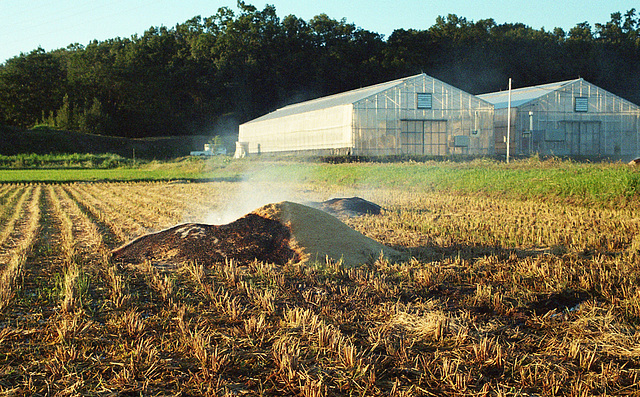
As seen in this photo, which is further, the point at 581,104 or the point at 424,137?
the point at 581,104

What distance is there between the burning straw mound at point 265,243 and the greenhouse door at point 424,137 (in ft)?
90.3

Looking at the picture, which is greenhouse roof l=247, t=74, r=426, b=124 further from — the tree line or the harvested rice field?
the harvested rice field

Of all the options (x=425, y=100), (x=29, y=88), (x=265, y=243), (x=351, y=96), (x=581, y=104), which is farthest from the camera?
(x=29, y=88)

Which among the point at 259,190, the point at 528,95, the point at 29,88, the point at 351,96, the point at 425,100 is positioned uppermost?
the point at 29,88

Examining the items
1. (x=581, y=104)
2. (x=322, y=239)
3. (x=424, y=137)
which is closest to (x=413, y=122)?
(x=424, y=137)

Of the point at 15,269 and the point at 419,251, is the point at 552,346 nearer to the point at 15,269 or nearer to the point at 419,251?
the point at 419,251

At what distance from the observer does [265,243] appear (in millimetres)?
8531

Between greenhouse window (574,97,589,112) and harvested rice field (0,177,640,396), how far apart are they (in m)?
31.1

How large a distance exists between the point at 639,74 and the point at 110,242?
273 ft

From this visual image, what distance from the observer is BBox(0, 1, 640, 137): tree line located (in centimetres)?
6950

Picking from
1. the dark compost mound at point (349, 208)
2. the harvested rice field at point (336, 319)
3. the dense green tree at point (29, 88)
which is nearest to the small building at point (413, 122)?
the dark compost mound at point (349, 208)

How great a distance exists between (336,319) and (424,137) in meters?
32.1

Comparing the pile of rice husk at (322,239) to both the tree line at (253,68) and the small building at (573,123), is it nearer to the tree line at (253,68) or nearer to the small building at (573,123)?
the small building at (573,123)

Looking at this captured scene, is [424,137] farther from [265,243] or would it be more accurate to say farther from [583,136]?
[265,243]
